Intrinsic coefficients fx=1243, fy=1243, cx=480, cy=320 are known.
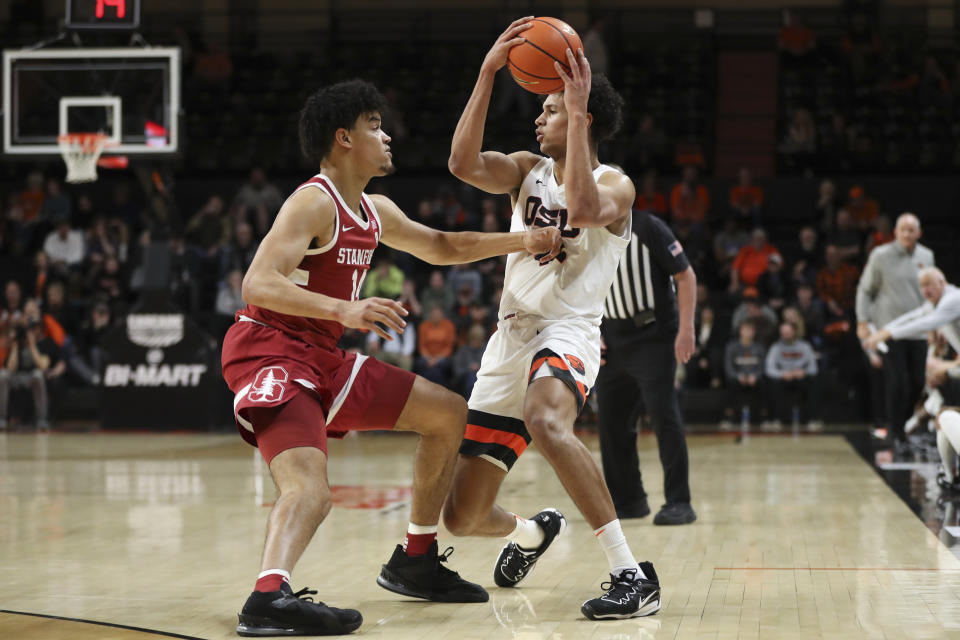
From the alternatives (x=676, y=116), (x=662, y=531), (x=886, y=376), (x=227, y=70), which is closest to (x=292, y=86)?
(x=227, y=70)

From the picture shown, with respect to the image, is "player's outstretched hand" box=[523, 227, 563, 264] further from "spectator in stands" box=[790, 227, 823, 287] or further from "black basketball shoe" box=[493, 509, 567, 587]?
"spectator in stands" box=[790, 227, 823, 287]

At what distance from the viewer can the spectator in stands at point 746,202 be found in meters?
15.8

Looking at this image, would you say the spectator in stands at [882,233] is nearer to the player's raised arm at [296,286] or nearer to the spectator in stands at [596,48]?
the spectator in stands at [596,48]

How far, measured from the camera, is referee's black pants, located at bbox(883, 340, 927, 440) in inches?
419

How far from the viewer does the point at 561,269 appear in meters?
4.78

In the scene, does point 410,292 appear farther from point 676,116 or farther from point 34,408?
point 676,116

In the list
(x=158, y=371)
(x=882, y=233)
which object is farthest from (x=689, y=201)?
(x=158, y=371)

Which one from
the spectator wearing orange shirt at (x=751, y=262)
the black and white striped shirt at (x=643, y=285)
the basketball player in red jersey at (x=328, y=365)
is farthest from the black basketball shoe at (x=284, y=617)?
the spectator wearing orange shirt at (x=751, y=262)

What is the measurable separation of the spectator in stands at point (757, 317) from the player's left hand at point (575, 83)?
31.7 ft

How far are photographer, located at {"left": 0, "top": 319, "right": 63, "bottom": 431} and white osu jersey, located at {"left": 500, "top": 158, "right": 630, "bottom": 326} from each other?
398 inches

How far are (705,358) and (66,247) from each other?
8175mm

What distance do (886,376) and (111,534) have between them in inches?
277

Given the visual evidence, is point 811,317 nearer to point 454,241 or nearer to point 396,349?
point 396,349

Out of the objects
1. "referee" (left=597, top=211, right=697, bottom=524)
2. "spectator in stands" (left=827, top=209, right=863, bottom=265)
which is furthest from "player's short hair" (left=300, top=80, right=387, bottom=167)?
"spectator in stands" (left=827, top=209, right=863, bottom=265)
